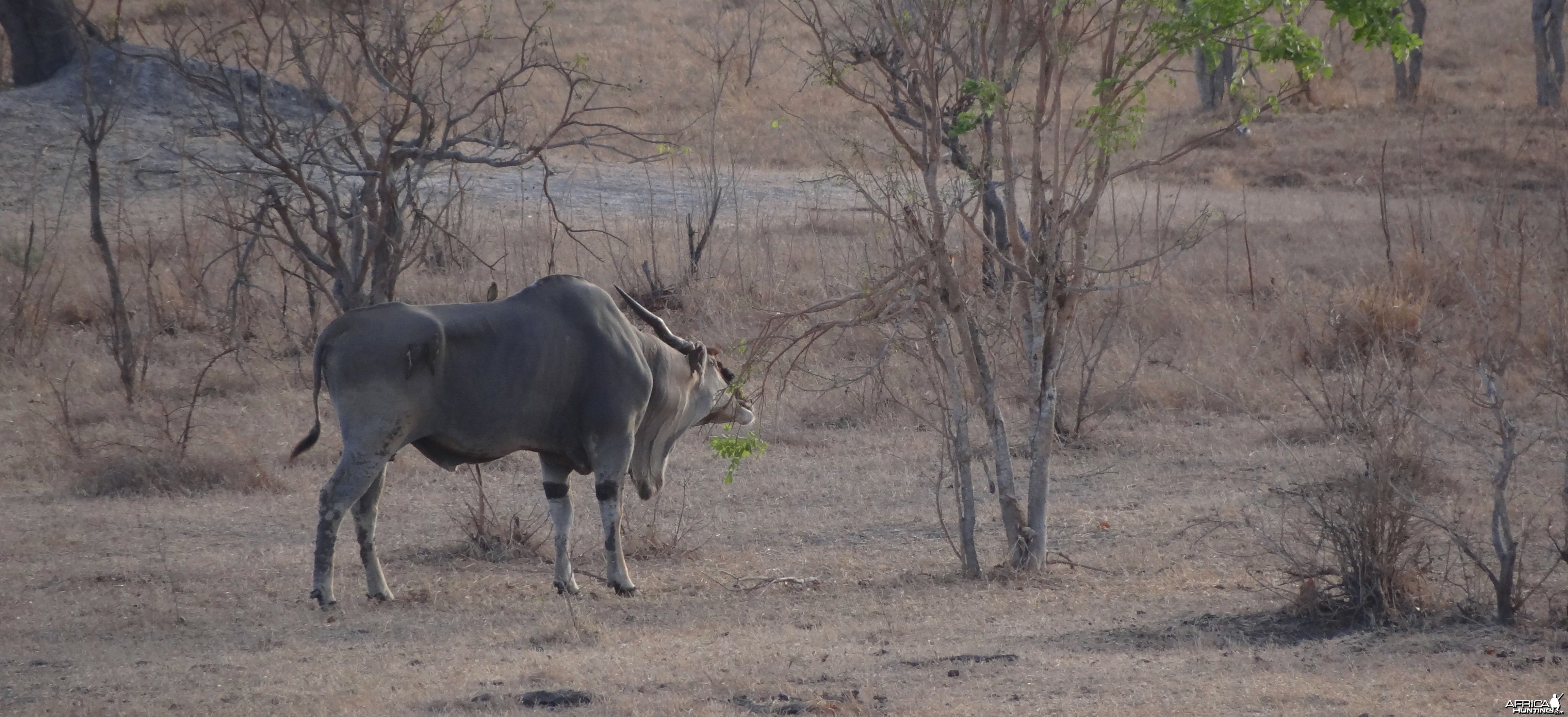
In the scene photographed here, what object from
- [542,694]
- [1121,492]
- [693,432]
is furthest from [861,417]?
[542,694]

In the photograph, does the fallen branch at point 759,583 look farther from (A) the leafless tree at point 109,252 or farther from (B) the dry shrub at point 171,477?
(A) the leafless tree at point 109,252

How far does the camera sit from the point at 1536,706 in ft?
15.2

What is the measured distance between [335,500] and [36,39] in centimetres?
1862

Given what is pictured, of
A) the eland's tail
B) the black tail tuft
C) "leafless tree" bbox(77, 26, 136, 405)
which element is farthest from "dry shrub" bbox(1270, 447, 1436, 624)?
"leafless tree" bbox(77, 26, 136, 405)

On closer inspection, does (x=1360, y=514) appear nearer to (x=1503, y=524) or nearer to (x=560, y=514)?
(x=1503, y=524)

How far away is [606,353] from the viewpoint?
7.61m

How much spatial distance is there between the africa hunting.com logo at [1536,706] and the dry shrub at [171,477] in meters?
8.22

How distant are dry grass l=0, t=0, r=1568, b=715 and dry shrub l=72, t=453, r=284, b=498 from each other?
0.03 metres

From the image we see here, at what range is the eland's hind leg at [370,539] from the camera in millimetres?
7191

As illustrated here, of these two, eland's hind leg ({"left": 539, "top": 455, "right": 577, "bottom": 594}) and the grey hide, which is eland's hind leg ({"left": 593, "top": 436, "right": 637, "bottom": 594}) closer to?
the grey hide

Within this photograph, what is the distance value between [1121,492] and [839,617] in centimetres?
388

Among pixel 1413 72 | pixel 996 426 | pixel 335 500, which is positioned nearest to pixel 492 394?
pixel 335 500

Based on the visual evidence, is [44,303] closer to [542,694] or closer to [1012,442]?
[1012,442]

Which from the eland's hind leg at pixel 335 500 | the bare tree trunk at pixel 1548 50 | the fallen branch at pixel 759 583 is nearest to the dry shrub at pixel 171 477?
the eland's hind leg at pixel 335 500
